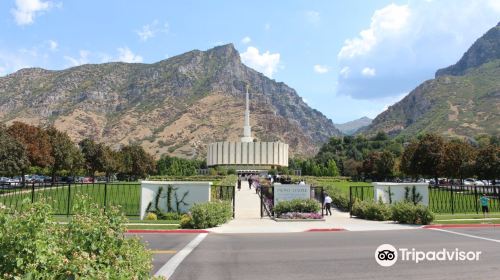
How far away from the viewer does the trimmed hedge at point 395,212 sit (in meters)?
21.9

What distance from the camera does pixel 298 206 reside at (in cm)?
2480

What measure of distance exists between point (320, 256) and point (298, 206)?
40.0 feet

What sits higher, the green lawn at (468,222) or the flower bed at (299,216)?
the flower bed at (299,216)

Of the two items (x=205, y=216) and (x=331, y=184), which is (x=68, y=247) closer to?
(x=205, y=216)

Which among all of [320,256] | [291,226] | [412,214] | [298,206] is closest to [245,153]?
[298,206]

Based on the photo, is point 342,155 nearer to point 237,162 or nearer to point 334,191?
point 237,162

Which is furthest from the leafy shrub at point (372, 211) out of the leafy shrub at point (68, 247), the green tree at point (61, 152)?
the green tree at point (61, 152)

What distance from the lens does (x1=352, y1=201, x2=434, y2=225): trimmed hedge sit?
71.8ft

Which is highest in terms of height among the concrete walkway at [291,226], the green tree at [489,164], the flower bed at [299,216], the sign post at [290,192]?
the green tree at [489,164]

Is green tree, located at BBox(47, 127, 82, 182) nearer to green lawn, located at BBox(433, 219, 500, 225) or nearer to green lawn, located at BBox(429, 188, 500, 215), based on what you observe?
green lawn, located at BBox(429, 188, 500, 215)

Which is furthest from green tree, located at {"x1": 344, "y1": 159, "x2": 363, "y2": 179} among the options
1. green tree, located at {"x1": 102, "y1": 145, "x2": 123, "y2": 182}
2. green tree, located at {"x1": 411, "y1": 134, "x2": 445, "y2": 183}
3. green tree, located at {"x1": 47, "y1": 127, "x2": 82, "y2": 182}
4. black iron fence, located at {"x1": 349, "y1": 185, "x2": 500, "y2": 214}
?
black iron fence, located at {"x1": 349, "y1": 185, "x2": 500, "y2": 214}

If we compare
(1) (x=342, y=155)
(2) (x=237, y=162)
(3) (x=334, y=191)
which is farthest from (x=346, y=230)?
(1) (x=342, y=155)

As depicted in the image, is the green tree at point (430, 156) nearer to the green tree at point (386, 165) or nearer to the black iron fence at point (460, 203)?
the black iron fence at point (460, 203)

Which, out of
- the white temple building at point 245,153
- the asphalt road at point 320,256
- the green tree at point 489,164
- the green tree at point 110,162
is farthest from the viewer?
the white temple building at point 245,153
